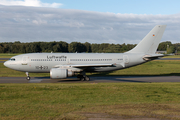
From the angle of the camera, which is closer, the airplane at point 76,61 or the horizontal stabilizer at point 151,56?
the airplane at point 76,61

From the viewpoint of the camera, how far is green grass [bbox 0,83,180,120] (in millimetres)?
10016

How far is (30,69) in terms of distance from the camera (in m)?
27.5

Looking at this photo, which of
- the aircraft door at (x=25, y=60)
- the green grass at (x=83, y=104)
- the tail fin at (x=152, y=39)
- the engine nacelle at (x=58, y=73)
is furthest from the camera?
the tail fin at (x=152, y=39)

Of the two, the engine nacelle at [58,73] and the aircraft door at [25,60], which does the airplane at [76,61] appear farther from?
the engine nacelle at [58,73]

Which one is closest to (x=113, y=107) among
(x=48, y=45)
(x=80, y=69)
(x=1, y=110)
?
(x=1, y=110)

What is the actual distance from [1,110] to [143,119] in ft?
24.7

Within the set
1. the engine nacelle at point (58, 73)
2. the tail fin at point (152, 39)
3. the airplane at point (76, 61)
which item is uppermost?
the tail fin at point (152, 39)

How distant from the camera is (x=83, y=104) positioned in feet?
40.1

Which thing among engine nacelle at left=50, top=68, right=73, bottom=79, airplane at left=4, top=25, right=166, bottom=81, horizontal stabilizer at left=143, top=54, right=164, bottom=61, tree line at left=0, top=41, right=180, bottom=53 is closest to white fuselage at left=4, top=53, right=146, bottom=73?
airplane at left=4, top=25, right=166, bottom=81

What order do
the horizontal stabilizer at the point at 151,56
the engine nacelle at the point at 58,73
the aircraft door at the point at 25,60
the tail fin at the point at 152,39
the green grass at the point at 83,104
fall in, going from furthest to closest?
the tail fin at the point at 152,39
the horizontal stabilizer at the point at 151,56
the aircraft door at the point at 25,60
the engine nacelle at the point at 58,73
the green grass at the point at 83,104

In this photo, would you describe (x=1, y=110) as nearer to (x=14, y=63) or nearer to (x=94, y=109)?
(x=94, y=109)

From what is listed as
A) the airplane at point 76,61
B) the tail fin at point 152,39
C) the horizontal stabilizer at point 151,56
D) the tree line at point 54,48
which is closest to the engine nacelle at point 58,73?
the airplane at point 76,61

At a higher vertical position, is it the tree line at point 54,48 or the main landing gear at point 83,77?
the tree line at point 54,48

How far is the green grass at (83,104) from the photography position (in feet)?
32.9
